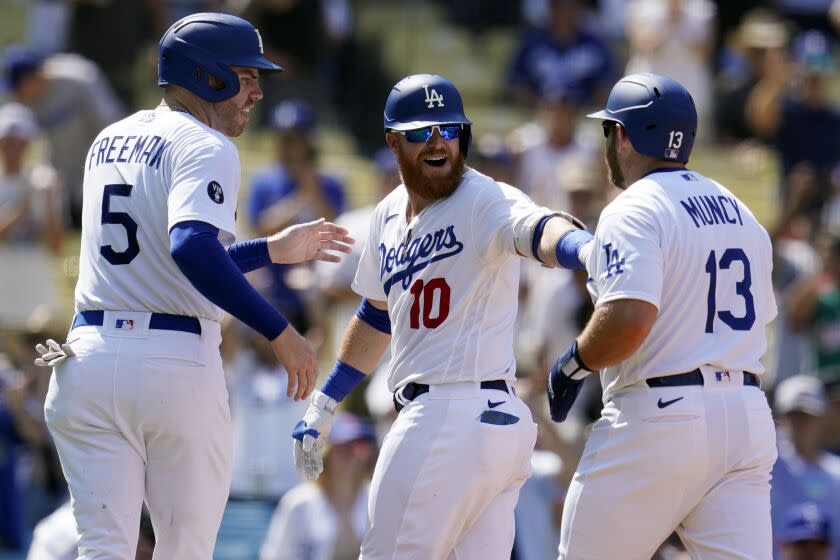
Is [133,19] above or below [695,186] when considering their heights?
below

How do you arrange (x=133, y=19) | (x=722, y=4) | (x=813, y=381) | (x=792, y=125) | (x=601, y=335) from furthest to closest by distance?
(x=722, y=4) → (x=133, y=19) → (x=792, y=125) → (x=813, y=381) → (x=601, y=335)

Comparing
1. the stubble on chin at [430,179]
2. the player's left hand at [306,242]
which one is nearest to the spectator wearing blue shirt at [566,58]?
the player's left hand at [306,242]

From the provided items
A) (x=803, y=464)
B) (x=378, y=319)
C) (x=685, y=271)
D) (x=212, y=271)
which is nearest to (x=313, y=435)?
(x=378, y=319)

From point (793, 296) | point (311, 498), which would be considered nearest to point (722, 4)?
point (793, 296)

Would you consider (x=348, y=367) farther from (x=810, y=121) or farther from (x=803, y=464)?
(x=810, y=121)

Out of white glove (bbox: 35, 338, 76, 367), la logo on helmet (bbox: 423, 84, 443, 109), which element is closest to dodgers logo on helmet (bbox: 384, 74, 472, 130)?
la logo on helmet (bbox: 423, 84, 443, 109)

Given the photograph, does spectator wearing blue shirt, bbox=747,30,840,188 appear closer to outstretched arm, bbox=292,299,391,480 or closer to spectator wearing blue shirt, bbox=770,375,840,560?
spectator wearing blue shirt, bbox=770,375,840,560

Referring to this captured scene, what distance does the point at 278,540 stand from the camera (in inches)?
334

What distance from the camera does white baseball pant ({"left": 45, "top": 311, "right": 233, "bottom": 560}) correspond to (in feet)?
16.8

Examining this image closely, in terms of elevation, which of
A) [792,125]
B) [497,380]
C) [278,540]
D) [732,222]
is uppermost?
[732,222]

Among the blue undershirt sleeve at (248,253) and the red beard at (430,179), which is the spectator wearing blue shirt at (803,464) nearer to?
the red beard at (430,179)

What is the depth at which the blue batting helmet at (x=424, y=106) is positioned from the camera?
5.41 m

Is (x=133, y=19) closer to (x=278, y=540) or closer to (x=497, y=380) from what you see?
(x=278, y=540)

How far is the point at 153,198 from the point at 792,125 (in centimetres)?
785
